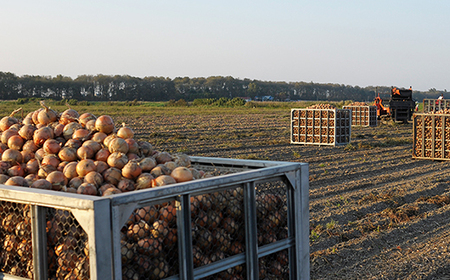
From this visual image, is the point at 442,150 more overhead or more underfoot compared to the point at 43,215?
more underfoot

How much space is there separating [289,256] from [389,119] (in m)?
34.9

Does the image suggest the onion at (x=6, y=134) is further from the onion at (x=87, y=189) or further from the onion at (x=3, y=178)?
the onion at (x=87, y=189)

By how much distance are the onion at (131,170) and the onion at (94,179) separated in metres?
0.14

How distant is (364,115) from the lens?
33.2 meters

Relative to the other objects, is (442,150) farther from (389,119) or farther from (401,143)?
(389,119)

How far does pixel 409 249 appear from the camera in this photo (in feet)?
22.1

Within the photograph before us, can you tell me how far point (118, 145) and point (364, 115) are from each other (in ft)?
104

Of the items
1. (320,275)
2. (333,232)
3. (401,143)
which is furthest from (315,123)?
(320,275)

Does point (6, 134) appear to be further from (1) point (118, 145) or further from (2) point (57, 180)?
(1) point (118, 145)

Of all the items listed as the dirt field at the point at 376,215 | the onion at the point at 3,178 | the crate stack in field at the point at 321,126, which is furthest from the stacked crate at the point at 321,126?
the onion at the point at 3,178

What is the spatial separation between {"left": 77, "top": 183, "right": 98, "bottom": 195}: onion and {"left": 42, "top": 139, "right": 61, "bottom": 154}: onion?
1.72 ft

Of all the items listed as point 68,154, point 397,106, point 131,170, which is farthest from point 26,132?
point 397,106

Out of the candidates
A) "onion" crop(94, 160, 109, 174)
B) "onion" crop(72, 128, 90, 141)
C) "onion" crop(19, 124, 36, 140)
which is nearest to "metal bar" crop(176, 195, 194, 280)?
"onion" crop(94, 160, 109, 174)

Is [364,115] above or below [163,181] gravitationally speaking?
below
